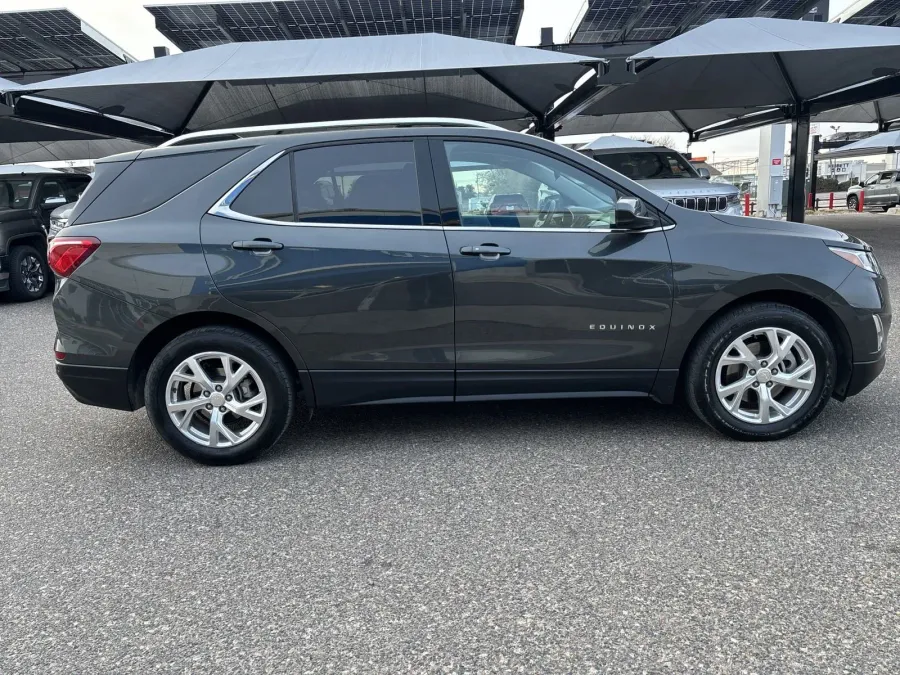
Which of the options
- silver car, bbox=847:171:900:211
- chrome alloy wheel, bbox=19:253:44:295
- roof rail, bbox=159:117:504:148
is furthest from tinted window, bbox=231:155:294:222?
silver car, bbox=847:171:900:211

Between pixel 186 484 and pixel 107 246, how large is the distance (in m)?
1.30

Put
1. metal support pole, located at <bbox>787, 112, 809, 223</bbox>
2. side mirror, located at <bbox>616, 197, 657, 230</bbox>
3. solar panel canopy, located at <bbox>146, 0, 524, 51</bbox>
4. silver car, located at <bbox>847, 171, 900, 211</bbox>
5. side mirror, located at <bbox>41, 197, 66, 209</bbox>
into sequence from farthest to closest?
silver car, located at <bbox>847, 171, 900, 211</bbox>, metal support pole, located at <bbox>787, 112, 809, 223</bbox>, solar panel canopy, located at <bbox>146, 0, 524, 51</bbox>, side mirror, located at <bbox>41, 197, 66, 209</bbox>, side mirror, located at <bbox>616, 197, 657, 230</bbox>

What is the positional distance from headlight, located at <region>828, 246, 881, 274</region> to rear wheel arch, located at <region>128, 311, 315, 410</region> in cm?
294

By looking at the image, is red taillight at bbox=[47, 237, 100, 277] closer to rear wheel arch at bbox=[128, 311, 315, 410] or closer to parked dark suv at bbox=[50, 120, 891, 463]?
parked dark suv at bbox=[50, 120, 891, 463]

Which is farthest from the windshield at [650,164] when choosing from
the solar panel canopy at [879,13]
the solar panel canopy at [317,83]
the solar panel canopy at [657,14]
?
the solar panel canopy at [879,13]

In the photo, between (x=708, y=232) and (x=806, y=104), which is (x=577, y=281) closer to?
(x=708, y=232)

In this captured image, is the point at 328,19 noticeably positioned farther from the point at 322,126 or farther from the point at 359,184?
the point at 359,184

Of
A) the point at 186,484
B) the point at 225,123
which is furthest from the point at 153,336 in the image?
the point at 225,123

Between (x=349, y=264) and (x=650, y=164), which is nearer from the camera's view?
(x=349, y=264)

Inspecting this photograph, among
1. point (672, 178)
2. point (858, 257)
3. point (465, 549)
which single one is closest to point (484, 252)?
point (465, 549)

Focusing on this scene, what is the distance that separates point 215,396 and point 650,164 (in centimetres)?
932

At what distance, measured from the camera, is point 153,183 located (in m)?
3.70

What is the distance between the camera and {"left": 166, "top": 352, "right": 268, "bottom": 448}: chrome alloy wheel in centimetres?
360

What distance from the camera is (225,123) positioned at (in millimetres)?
15234
